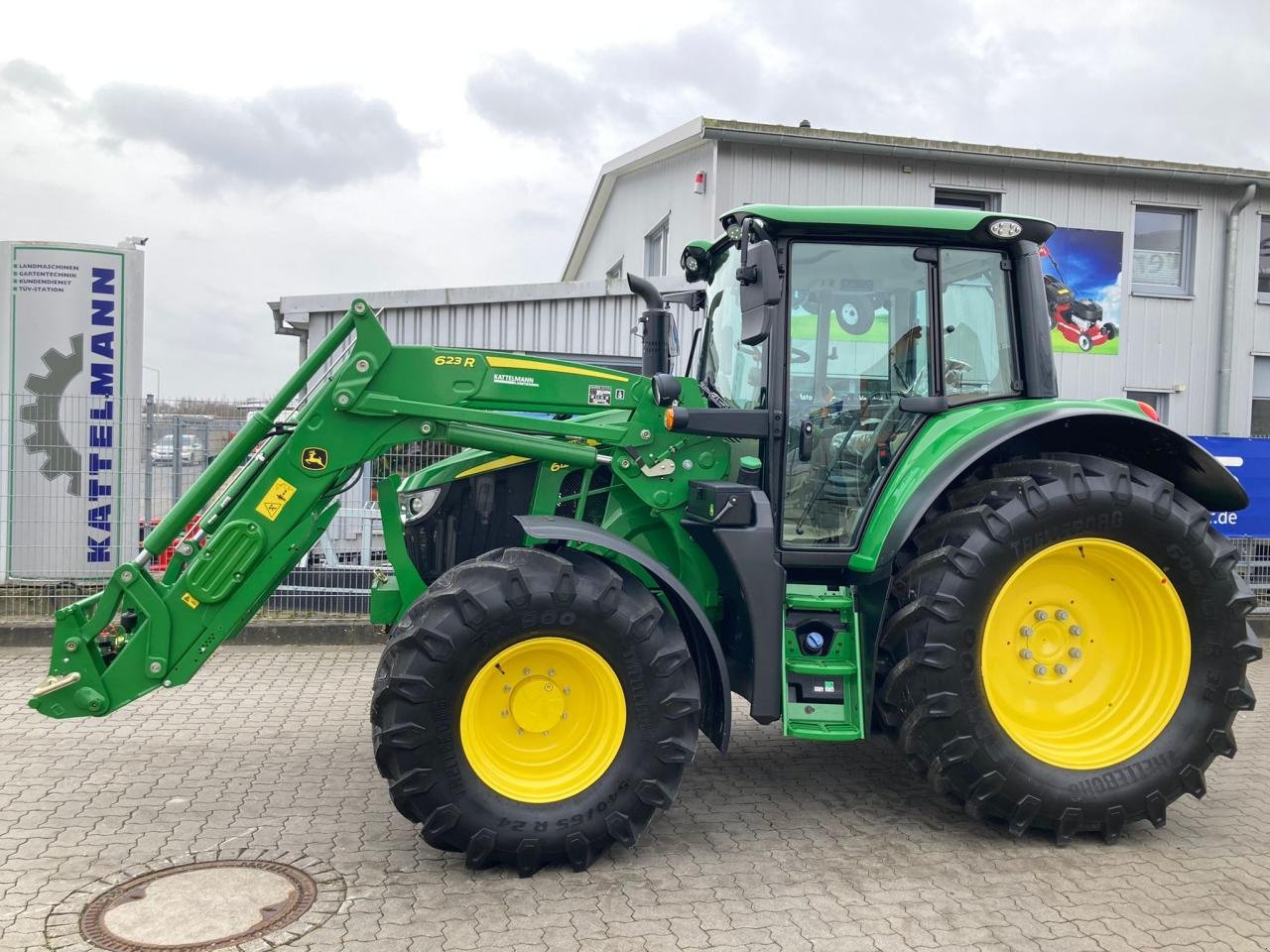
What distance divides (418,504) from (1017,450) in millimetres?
2726

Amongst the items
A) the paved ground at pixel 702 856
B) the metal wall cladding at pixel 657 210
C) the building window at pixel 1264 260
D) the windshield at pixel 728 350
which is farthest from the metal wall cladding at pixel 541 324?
the building window at pixel 1264 260

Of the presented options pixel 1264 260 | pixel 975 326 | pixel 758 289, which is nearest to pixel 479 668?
pixel 758 289

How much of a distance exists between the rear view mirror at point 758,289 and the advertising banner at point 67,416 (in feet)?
20.6

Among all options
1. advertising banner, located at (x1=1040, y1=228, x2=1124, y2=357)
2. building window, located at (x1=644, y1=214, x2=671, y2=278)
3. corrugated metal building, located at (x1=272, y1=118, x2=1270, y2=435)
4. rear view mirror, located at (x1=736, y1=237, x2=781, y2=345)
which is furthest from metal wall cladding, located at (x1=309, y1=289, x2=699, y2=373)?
rear view mirror, located at (x1=736, y1=237, x2=781, y2=345)

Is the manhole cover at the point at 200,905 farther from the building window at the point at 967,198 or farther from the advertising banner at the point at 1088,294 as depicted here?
the advertising banner at the point at 1088,294

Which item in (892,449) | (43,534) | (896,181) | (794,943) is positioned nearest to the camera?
(794,943)

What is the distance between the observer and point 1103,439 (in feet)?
15.8

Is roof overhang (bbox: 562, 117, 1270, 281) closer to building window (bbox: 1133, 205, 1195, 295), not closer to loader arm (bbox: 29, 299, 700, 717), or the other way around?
building window (bbox: 1133, 205, 1195, 295)

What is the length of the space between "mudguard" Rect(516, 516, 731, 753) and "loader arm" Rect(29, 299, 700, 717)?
0.41m

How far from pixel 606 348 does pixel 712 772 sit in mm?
6639

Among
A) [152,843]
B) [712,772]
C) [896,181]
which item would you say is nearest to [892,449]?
[712,772]

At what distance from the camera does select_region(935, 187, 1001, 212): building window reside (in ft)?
41.2

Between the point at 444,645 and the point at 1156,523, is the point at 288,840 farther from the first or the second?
the point at 1156,523

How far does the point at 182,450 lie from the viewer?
8781mm
